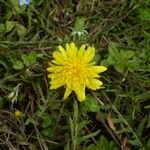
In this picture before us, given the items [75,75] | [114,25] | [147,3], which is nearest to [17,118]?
[75,75]

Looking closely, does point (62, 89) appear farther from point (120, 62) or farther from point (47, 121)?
point (120, 62)

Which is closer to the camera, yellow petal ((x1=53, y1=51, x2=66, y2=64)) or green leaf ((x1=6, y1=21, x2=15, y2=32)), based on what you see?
yellow petal ((x1=53, y1=51, x2=66, y2=64))

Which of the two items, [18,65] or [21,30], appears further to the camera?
[21,30]

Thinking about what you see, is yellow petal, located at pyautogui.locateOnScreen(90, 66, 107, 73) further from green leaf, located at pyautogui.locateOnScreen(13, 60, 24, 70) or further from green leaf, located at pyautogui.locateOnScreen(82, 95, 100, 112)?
green leaf, located at pyautogui.locateOnScreen(13, 60, 24, 70)

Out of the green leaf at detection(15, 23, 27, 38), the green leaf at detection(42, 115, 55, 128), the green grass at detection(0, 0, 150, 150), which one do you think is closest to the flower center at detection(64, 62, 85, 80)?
the green grass at detection(0, 0, 150, 150)

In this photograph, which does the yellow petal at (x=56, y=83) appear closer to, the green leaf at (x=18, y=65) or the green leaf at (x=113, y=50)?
the green leaf at (x=18, y=65)

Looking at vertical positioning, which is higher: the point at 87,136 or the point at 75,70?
the point at 75,70

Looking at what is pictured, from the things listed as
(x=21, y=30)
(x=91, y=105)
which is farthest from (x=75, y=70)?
(x=21, y=30)
